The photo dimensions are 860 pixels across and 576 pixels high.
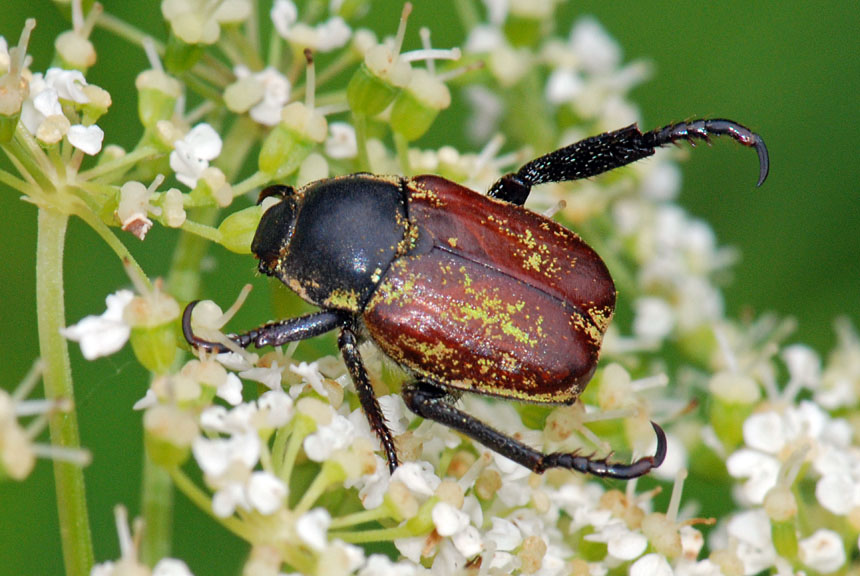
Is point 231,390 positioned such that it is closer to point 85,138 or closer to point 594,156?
point 85,138

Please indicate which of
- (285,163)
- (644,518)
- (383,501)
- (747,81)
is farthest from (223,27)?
(747,81)

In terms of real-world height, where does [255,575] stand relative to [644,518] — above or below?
above

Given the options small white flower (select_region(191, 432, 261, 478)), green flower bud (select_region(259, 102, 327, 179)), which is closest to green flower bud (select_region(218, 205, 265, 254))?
green flower bud (select_region(259, 102, 327, 179))

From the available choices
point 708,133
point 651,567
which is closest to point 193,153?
point 708,133

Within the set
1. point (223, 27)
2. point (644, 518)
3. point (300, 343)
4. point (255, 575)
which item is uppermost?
point (223, 27)

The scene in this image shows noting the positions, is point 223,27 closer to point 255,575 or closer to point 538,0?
point 538,0

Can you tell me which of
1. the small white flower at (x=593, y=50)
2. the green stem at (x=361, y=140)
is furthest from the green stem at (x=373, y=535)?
the small white flower at (x=593, y=50)
